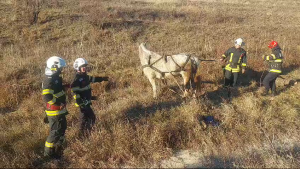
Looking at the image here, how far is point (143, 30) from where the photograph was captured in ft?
51.9

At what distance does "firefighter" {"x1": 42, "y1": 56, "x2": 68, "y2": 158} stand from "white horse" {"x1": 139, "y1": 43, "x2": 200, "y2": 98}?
3.16 m

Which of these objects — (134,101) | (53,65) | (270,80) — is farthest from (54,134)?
(270,80)

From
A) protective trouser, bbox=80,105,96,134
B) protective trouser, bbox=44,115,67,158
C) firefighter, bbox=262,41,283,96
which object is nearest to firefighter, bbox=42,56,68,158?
protective trouser, bbox=44,115,67,158

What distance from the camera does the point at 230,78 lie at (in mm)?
7512

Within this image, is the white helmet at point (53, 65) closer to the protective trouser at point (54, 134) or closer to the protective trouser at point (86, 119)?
the protective trouser at point (54, 134)

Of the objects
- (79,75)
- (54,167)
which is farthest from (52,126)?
(79,75)

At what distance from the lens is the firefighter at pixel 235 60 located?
702 cm

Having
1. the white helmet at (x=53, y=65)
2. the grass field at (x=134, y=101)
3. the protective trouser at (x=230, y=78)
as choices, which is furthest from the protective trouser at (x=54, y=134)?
the protective trouser at (x=230, y=78)

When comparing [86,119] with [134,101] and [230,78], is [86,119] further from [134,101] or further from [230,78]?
[230,78]

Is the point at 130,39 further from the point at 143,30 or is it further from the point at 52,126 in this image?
the point at 52,126

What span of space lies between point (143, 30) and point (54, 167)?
13.1 metres

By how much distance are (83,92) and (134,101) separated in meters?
2.03

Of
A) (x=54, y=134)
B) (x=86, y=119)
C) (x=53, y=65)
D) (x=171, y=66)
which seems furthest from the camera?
(x=171, y=66)

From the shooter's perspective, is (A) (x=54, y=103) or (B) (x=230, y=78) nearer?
(A) (x=54, y=103)
